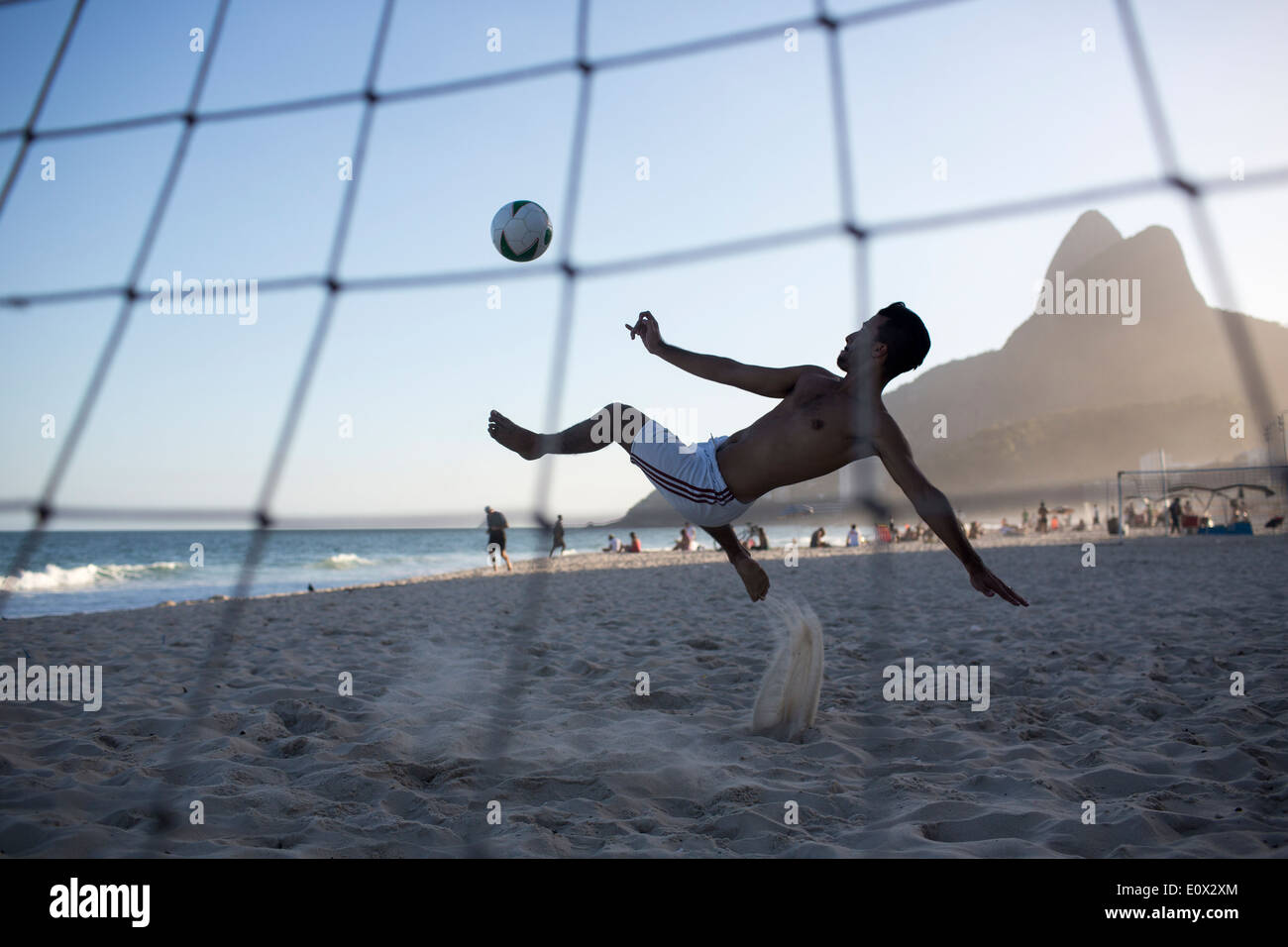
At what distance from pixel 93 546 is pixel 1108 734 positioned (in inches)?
1493

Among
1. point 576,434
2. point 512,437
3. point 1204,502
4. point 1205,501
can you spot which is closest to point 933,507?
point 576,434

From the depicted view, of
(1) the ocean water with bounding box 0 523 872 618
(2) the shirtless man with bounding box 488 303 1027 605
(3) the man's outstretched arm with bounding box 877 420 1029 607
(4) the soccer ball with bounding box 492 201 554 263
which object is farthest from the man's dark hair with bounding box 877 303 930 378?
(1) the ocean water with bounding box 0 523 872 618

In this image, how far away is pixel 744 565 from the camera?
2.74 meters

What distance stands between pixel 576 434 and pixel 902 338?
928 mm

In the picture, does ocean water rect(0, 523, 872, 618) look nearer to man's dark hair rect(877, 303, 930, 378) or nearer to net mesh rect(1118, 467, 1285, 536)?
man's dark hair rect(877, 303, 930, 378)

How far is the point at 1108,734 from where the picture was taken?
2.77 metres

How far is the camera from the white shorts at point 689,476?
247 cm

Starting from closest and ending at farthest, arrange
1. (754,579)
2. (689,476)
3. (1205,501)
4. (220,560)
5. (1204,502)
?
1. (689,476)
2. (754,579)
3. (1204,502)
4. (1205,501)
5. (220,560)

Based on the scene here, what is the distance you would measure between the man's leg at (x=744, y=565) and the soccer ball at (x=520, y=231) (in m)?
1.20

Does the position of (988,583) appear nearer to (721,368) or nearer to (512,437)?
(721,368)

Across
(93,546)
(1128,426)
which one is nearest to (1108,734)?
(93,546)

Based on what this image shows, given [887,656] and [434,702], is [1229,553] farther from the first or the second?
[434,702]

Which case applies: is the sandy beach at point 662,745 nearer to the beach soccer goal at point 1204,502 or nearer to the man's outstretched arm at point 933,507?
the man's outstretched arm at point 933,507

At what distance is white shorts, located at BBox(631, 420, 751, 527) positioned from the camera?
2.47m
